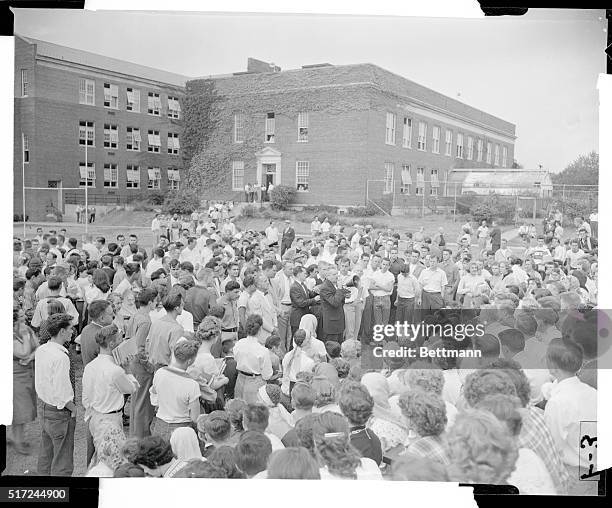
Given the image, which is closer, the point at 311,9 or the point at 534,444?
the point at 534,444

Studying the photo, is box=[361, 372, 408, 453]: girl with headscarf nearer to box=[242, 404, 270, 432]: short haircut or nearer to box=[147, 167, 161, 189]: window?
box=[242, 404, 270, 432]: short haircut

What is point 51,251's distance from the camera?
3678mm

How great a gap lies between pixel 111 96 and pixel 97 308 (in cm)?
118

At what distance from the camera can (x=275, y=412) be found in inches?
141

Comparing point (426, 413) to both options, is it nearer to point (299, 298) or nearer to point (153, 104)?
point (299, 298)

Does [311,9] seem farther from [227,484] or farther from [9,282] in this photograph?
[227,484]

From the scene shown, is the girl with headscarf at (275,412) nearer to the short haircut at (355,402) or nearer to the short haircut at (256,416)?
the short haircut at (256,416)

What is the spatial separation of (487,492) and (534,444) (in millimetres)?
371

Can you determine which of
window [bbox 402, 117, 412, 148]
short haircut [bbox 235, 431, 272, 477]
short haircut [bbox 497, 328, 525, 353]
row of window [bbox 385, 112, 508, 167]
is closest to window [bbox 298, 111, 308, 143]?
row of window [bbox 385, 112, 508, 167]

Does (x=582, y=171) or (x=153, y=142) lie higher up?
(x=153, y=142)

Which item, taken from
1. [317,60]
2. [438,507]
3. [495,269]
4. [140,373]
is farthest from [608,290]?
[140,373]

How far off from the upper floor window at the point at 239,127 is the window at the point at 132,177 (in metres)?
0.57

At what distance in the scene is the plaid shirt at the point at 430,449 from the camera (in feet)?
11.6

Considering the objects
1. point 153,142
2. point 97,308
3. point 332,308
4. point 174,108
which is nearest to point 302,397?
point 332,308
